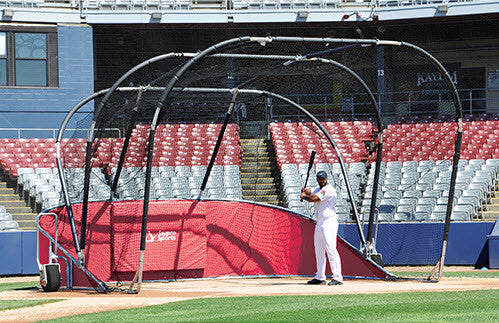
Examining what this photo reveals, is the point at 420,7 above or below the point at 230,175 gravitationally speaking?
above

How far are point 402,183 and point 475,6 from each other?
34.3 ft

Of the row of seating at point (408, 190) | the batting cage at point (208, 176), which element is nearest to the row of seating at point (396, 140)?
the row of seating at point (408, 190)

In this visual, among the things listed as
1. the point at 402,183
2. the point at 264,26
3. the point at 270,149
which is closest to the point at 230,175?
the point at 270,149

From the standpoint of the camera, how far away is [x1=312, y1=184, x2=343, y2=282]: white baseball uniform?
39.5 ft

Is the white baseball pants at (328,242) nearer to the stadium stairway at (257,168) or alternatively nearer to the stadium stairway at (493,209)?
the stadium stairway at (257,168)

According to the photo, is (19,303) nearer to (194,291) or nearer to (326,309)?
(194,291)

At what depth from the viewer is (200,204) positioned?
14.4 metres

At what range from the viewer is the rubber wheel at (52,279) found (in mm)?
12156

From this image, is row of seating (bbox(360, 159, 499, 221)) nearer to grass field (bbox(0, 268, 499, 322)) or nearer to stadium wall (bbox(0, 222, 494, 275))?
stadium wall (bbox(0, 222, 494, 275))

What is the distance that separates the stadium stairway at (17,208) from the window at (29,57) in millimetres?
7173

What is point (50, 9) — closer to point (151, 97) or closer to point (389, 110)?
point (389, 110)

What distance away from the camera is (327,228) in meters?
12.1

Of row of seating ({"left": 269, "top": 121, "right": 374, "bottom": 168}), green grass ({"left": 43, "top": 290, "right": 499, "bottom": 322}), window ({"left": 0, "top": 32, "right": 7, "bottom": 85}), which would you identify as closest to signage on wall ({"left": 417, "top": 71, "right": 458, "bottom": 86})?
row of seating ({"left": 269, "top": 121, "right": 374, "bottom": 168})

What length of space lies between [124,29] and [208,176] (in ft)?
51.8
